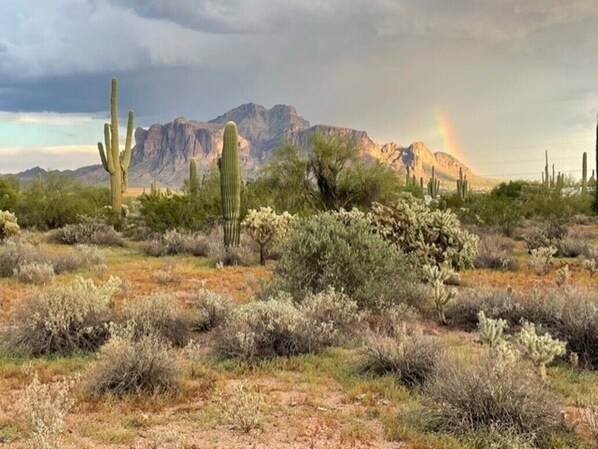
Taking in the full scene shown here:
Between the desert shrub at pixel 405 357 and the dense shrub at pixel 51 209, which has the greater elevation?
the dense shrub at pixel 51 209

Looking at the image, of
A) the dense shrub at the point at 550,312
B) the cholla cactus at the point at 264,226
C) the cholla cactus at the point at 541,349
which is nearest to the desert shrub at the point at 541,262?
the dense shrub at the point at 550,312

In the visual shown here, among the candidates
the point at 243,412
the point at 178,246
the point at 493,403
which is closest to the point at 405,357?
the point at 493,403

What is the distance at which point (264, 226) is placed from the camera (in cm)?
1573

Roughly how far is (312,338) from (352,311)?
53.9 inches

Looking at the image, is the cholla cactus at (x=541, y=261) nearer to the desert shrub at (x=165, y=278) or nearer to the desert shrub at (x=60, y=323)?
the desert shrub at (x=165, y=278)

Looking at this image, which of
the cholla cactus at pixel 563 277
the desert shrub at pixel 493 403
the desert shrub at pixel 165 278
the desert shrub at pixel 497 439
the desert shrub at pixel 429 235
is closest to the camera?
the desert shrub at pixel 497 439

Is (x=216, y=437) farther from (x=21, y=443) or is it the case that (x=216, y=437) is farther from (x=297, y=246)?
(x=297, y=246)

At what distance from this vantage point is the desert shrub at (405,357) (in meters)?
6.14

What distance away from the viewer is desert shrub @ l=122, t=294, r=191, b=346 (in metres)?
7.64

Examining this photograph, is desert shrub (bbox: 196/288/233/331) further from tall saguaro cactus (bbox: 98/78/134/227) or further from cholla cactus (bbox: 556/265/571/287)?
tall saguaro cactus (bbox: 98/78/134/227)

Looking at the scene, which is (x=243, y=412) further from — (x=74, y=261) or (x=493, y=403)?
(x=74, y=261)

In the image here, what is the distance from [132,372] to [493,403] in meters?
3.41

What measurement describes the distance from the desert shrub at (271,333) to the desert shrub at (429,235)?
562 centimetres

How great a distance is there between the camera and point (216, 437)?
4809 mm
